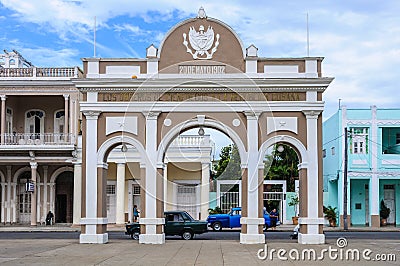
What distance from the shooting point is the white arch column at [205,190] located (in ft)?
126

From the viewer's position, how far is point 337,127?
40.0 metres

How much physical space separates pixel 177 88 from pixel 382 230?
55.6 ft

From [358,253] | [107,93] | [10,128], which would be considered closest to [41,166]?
[10,128]

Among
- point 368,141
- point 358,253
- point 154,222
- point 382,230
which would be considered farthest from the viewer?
point 368,141

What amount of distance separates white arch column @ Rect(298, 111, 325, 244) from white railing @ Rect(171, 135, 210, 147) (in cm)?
1427

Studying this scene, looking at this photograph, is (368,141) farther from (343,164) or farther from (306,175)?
(306,175)

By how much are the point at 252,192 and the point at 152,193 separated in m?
3.78

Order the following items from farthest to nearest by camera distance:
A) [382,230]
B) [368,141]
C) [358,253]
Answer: [368,141] → [382,230] → [358,253]

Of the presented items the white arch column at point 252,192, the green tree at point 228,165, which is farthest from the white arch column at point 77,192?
the white arch column at point 252,192

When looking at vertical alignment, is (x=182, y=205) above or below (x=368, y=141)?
below

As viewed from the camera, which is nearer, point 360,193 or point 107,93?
point 107,93

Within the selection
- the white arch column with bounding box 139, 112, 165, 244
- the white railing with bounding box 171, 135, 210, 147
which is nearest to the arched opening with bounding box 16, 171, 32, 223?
the white railing with bounding box 171, 135, 210, 147

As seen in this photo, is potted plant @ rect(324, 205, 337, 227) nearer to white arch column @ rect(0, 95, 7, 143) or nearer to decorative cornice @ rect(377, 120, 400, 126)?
decorative cornice @ rect(377, 120, 400, 126)

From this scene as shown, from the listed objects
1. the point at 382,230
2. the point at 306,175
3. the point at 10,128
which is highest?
the point at 10,128
